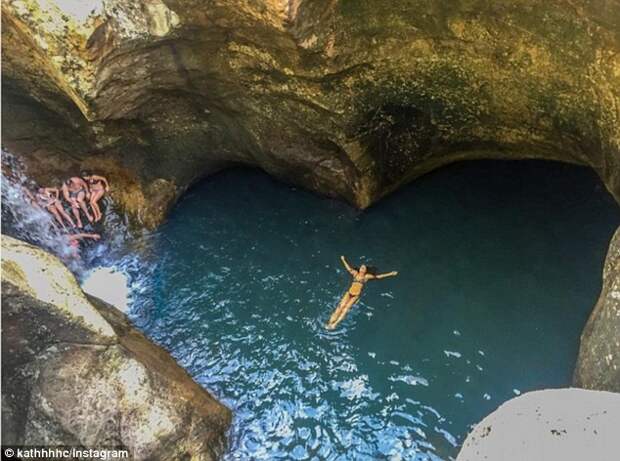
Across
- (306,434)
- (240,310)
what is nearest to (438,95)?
(240,310)

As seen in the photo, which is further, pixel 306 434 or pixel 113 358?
pixel 306 434

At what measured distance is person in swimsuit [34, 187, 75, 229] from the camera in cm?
922

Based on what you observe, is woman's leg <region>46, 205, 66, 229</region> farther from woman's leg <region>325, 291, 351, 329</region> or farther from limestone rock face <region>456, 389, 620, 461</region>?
limestone rock face <region>456, 389, 620, 461</region>

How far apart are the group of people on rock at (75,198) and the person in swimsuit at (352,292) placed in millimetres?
4037

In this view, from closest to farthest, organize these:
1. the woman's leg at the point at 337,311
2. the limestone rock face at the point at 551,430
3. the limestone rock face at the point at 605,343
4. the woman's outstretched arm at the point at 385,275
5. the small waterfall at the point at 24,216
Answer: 1. the limestone rock face at the point at 551,430
2. the limestone rock face at the point at 605,343
3. the woman's leg at the point at 337,311
4. the small waterfall at the point at 24,216
5. the woman's outstretched arm at the point at 385,275

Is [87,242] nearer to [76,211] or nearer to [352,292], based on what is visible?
[76,211]

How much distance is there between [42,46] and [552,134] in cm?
719

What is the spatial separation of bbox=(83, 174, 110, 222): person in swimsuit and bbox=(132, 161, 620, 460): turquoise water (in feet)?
3.29

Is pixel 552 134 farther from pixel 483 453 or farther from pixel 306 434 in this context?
pixel 483 453

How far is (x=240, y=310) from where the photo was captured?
8820 mm

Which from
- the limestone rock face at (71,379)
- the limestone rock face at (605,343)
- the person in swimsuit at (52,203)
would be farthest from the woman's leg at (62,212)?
the limestone rock face at (605,343)

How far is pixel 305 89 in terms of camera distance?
8664 mm

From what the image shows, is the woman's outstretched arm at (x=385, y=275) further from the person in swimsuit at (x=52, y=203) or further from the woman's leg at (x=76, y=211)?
the person in swimsuit at (x=52, y=203)

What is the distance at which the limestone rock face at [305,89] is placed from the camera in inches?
285
